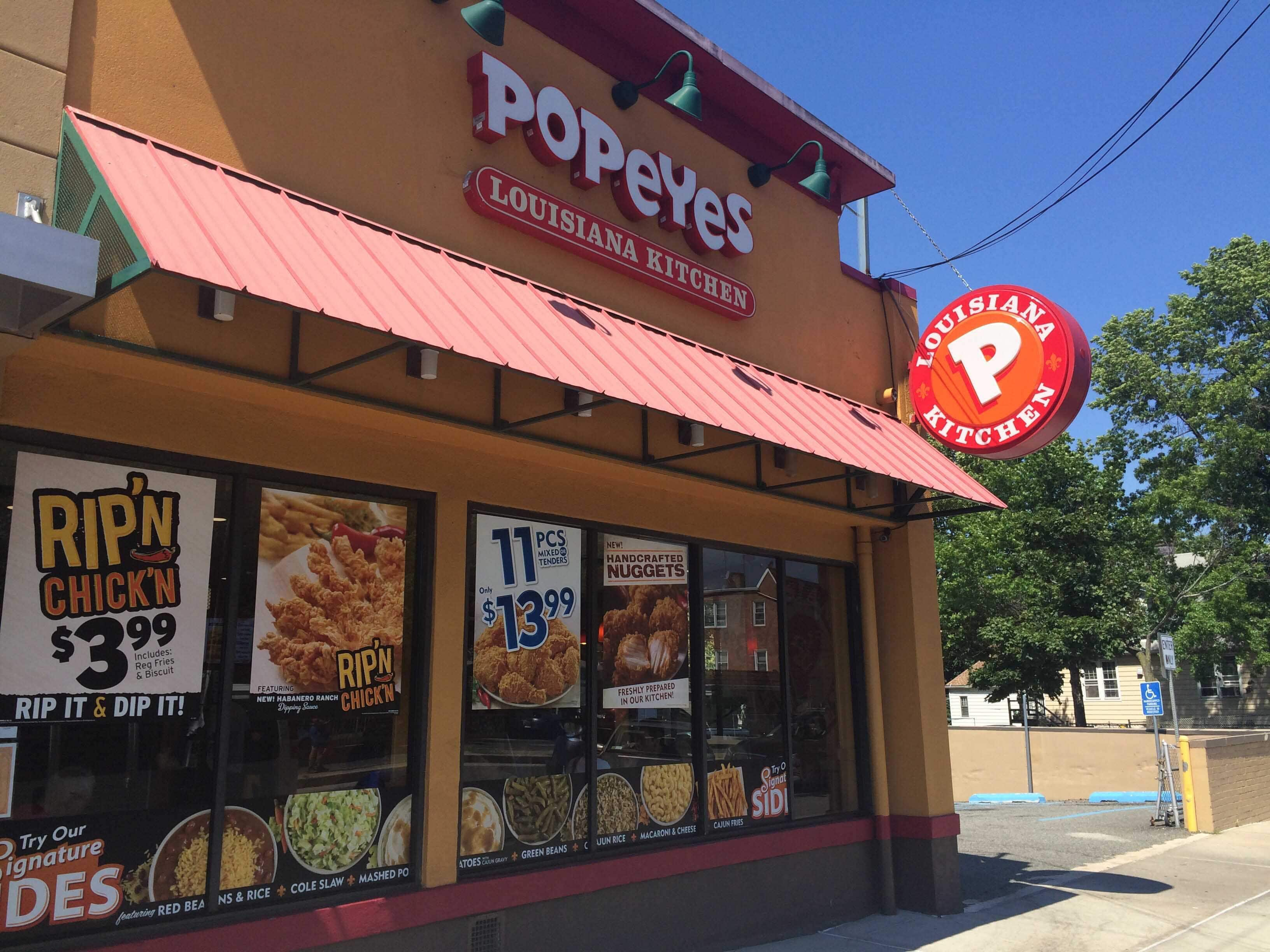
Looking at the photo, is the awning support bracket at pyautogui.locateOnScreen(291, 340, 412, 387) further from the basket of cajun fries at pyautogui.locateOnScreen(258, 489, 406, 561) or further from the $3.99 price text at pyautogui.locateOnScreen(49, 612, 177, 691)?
the $3.99 price text at pyautogui.locateOnScreen(49, 612, 177, 691)

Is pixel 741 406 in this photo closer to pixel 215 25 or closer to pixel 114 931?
pixel 215 25

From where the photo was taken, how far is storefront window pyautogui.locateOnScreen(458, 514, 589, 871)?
273 inches

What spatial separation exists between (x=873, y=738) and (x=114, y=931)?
727 cm

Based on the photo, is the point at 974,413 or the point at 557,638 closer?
the point at 557,638

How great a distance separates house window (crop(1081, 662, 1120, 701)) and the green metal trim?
44681 millimetres

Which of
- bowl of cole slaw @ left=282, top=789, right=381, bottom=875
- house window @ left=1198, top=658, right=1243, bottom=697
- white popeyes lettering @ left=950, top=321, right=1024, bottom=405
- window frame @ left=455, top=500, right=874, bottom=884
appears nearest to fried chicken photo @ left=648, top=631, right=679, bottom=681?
window frame @ left=455, top=500, right=874, bottom=884

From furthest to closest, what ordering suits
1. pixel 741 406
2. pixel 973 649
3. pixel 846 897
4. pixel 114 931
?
pixel 973 649 → pixel 846 897 → pixel 741 406 → pixel 114 931

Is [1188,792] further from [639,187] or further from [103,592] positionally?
[103,592]

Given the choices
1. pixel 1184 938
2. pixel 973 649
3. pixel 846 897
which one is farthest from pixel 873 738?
pixel 973 649

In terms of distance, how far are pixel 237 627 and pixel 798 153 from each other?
6.94 meters

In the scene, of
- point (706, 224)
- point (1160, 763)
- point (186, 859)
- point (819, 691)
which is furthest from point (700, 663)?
point (1160, 763)

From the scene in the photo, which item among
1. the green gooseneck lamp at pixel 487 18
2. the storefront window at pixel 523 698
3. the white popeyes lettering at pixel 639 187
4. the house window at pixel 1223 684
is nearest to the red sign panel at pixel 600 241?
the white popeyes lettering at pixel 639 187

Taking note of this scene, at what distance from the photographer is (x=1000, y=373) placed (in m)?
9.16

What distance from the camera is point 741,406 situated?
7.45 m
